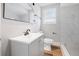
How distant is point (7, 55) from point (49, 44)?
0.50m

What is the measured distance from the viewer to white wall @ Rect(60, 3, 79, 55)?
83cm

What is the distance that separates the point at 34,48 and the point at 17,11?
458mm

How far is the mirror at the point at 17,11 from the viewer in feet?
2.17

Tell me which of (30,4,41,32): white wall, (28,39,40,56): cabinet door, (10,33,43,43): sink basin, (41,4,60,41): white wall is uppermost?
(30,4,41,32): white wall

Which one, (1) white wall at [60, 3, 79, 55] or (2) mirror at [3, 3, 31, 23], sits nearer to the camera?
(2) mirror at [3, 3, 31, 23]

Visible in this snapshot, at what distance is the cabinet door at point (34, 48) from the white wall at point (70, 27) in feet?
1.10

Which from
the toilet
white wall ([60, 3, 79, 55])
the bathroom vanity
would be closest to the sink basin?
the bathroom vanity

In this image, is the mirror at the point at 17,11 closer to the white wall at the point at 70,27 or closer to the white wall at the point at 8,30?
the white wall at the point at 8,30

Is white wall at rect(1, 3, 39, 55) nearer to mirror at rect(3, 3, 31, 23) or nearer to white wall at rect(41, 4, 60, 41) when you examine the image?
mirror at rect(3, 3, 31, 23)

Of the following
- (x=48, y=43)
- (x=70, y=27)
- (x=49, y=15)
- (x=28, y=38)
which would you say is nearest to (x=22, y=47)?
(x=28, y=38)

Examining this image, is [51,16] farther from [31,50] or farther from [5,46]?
[5,46]

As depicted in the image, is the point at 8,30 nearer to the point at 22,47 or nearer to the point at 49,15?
the point at 22,47

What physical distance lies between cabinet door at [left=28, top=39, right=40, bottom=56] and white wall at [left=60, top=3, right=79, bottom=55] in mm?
335

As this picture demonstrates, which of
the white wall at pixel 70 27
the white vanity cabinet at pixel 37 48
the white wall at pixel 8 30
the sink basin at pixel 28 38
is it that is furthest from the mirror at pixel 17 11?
the white wall at pixel 70 27
